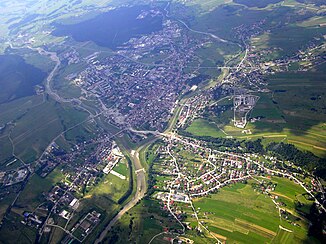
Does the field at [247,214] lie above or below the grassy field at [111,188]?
above

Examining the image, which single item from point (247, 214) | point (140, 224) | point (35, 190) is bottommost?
point (247, 214)

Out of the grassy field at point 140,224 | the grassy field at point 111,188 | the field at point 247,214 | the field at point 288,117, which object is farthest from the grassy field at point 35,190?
the field at point 288,117

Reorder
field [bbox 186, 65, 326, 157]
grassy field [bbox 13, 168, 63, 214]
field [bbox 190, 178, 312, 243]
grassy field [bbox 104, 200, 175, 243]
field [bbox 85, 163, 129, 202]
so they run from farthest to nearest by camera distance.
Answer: field [bbox 186, 65, 326, 157]
field [bbox 85, 163, 129, 202]
grassy field [bbox 13, 168, 63, 214]
grassy field [bbox 104, 200, 175, 243]
field [bbox 190, 178, 312, 243]

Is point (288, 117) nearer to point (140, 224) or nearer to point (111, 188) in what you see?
point (140, 224)

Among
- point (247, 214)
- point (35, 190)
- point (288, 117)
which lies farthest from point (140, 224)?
point (288, 117)

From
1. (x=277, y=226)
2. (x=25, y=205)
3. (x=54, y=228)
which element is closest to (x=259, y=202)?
(x=277, y=226)

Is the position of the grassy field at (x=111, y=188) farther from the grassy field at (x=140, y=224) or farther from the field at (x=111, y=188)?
the grassy field at (x=140, y=224)

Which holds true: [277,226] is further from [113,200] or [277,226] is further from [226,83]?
[226,83]

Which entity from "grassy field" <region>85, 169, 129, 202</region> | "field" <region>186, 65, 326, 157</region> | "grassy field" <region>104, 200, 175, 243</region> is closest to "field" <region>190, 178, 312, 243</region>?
"grassy field" <region>104, 200, 175, 243</region>

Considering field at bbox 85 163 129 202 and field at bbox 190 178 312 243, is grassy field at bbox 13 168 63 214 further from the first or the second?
field at bbox 190 178 312 243

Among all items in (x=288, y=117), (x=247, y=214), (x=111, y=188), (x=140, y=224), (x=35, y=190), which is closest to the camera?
(x=247, y=214)

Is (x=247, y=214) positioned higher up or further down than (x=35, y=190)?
further down
